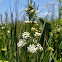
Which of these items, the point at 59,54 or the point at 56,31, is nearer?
the point at 59,54

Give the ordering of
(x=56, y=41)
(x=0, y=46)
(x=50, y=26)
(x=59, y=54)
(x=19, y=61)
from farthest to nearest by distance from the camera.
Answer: (x=0, y=46)
(x=50, y=26)
(x=56, y=41)
(x=59, y=54)
(x=19, y=61)

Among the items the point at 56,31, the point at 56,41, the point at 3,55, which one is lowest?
the point at 3,55

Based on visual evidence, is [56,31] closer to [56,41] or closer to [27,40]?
[56,41]

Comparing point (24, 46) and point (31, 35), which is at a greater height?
point (31, 35)

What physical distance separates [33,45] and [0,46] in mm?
833

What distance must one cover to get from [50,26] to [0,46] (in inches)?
31.2

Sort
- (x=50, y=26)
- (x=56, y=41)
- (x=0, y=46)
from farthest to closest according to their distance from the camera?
(x=0, y=46) < (x=50, y=26) < (x=56, y=41)

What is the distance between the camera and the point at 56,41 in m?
1.35

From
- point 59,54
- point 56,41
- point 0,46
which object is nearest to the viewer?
point 59,54

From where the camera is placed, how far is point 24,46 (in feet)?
3.37

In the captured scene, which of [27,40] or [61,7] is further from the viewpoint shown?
[61,7]

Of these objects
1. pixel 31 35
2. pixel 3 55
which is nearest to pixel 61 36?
pixel 31 35

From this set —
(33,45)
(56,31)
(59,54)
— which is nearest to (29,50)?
(33,45)

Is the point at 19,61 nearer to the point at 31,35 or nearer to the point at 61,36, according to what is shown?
the point at 31,35
